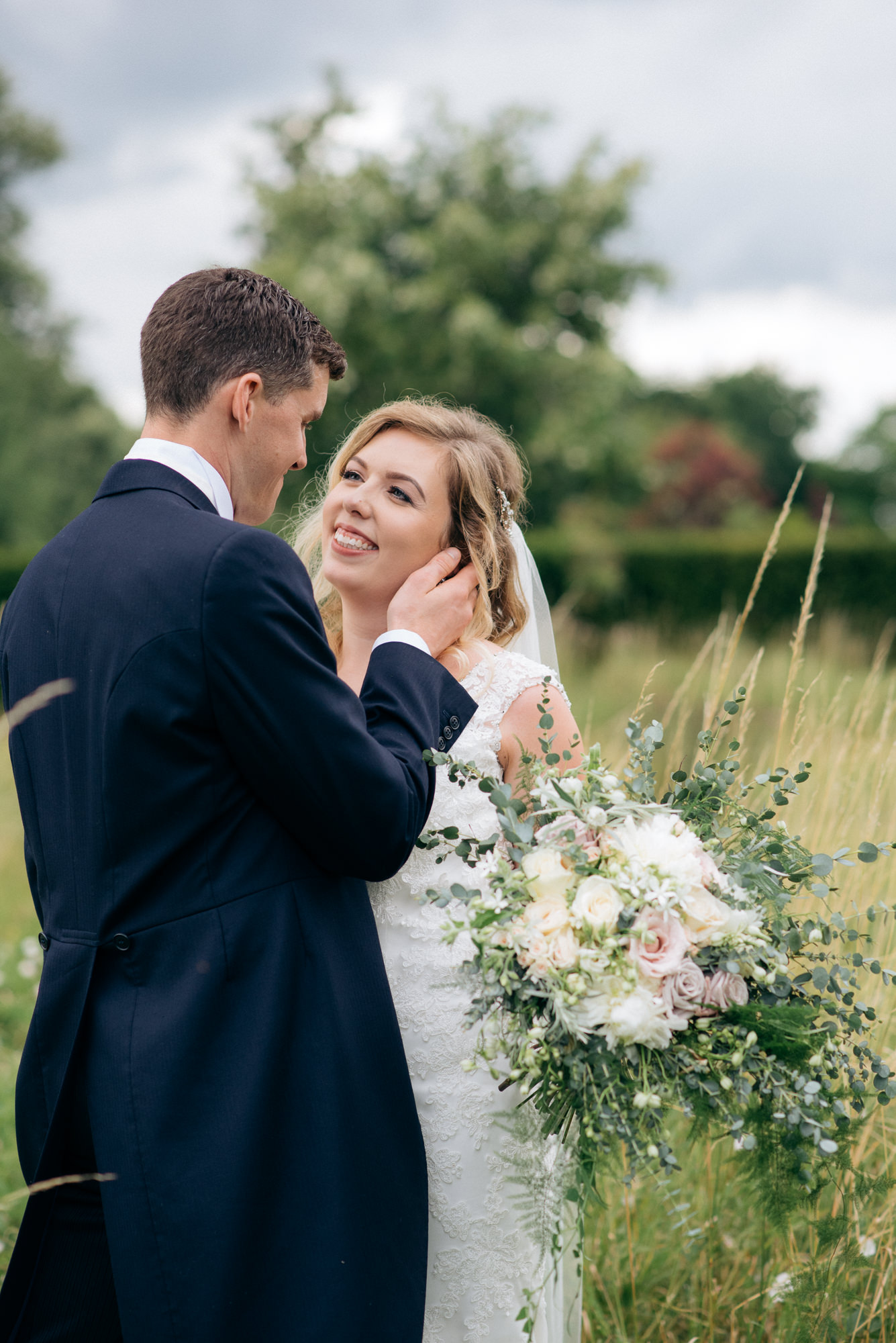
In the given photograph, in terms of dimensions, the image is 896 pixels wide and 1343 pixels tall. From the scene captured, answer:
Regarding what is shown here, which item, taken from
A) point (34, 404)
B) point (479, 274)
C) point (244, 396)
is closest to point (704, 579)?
point (479, 274)

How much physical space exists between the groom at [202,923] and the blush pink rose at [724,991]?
539mm

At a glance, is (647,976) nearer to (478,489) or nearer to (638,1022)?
(638,1022)

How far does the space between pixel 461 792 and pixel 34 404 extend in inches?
1060

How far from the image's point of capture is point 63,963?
1728 mm

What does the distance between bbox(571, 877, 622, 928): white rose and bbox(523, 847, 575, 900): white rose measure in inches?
1.5

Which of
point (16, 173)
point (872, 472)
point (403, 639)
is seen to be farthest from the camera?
point (872, 472)

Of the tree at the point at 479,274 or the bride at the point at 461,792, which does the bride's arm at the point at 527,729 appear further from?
the tree at the point at 479,274

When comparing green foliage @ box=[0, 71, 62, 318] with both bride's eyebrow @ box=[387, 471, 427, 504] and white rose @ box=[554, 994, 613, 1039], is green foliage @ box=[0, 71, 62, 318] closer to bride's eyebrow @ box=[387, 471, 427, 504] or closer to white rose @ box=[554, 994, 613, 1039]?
bride's eyebrow @ box=[387, 471, 427, 504]

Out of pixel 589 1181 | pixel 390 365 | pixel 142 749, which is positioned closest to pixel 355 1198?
pixel 589 1181

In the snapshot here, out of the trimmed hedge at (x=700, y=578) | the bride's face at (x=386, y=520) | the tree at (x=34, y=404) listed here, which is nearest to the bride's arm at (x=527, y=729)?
the bride's face at (x=386, y=520)

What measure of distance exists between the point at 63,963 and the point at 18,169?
27.5m

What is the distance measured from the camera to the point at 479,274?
12930mm

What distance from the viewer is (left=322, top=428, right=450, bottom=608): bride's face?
8.55 ft

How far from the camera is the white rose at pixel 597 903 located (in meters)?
1.60
